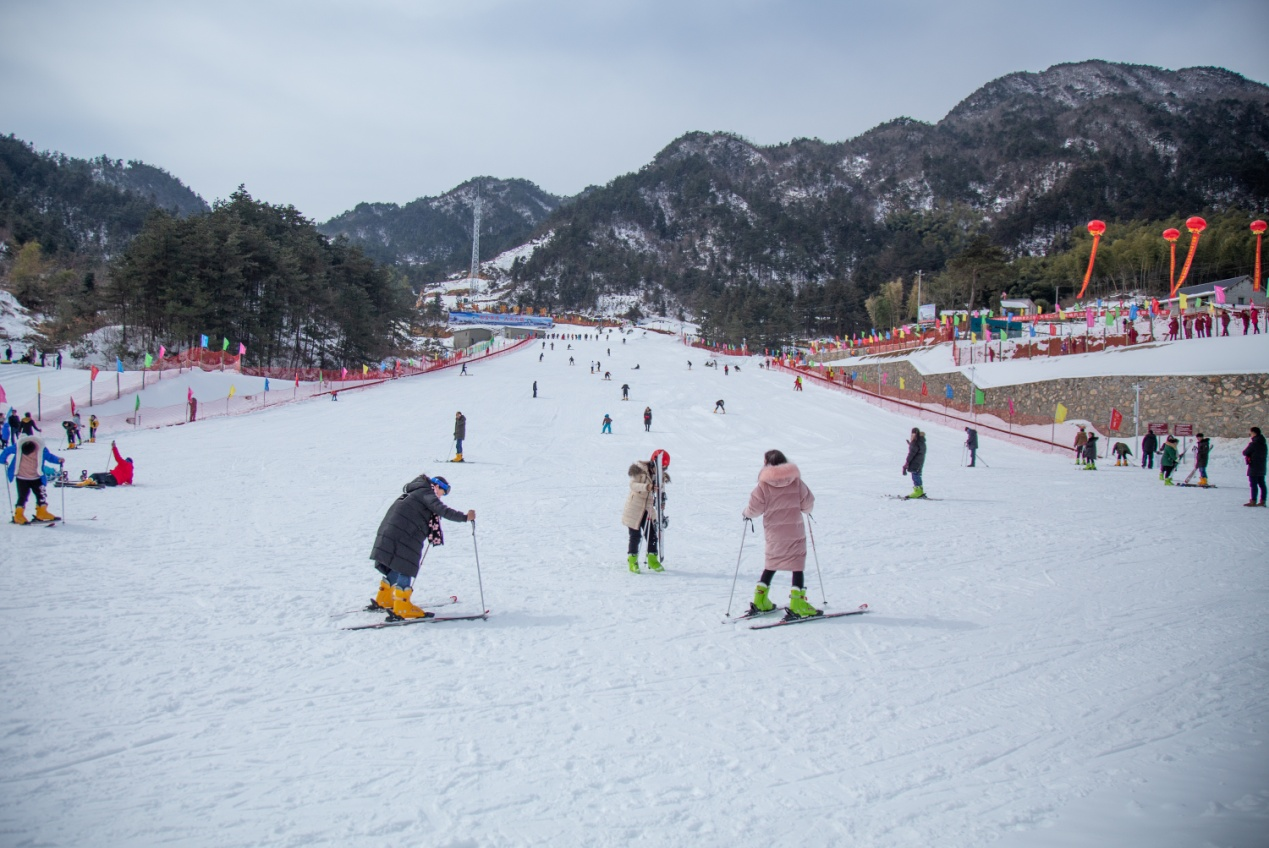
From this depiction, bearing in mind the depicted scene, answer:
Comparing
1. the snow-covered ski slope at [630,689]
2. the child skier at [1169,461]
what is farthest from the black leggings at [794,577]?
the child skier at [1169,461]

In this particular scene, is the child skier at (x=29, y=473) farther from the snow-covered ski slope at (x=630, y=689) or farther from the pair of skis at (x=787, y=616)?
the pair of skis at (x=787, y=616)

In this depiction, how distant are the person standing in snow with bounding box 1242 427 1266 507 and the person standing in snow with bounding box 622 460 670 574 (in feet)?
35.9

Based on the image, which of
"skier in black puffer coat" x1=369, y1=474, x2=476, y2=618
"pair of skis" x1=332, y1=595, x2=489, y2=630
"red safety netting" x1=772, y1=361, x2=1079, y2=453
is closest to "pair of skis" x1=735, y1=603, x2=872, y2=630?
"pair of skis" x1=332, y1=595, x2=489, y2=630

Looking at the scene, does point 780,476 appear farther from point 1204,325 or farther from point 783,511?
point 1204,325

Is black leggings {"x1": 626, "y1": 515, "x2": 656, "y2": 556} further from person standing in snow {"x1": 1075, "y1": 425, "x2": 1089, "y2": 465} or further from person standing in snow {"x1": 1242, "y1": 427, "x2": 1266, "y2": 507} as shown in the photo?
person standing in snow {"x1": 1075, "y1": 425, "x2": 1089, "y2": 465}

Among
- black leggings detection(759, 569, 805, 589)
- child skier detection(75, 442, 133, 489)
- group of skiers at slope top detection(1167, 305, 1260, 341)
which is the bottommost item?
child skier detection(75, 442, 133, 489)

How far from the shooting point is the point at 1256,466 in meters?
12.1

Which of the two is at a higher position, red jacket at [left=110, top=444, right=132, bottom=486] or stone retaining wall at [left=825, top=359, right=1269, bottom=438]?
stone retaining wall at [left=825, top=359, right=1269, bottom=438]

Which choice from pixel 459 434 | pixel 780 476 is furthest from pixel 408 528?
pixel 459 434

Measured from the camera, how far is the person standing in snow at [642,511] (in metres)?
7.59

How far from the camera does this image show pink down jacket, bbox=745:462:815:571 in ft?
19.0

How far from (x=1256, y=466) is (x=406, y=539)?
1419 cm

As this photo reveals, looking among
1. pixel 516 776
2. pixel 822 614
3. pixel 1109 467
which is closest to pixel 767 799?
pixel 516 776

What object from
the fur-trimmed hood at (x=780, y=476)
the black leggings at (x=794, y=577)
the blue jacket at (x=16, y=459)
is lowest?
the black leggings at (x=794, y=577)
